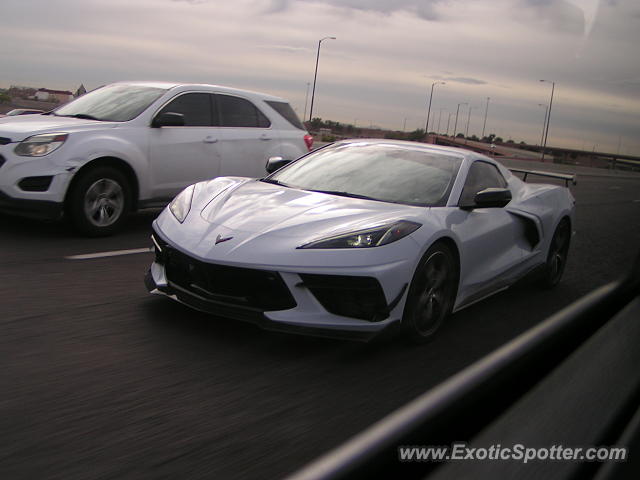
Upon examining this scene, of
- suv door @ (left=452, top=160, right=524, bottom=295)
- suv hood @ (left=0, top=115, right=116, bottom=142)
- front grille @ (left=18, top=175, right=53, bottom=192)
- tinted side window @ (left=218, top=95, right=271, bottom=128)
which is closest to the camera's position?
suv door @ (left=452, top=160, right=524, bottom=295)

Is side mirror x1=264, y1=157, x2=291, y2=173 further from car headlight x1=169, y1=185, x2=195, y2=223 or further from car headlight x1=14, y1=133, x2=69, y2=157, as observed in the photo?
car headlight x1=14, y1=133, x2=69, y2=157

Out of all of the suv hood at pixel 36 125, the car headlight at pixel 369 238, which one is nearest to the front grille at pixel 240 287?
the car headlight at pixel 369 238

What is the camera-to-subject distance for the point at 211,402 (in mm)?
3004

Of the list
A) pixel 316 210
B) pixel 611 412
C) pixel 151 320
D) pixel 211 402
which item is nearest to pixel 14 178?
pixel 151 320

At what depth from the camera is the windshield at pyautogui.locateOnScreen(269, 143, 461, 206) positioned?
4734mm

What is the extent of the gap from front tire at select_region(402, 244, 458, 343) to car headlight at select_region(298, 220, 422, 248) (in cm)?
23

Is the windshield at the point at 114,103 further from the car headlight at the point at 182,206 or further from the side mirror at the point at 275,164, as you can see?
the car headlight at the point at 182,206

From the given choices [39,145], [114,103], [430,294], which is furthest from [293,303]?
[114,103]

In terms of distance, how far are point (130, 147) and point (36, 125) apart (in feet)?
3.02

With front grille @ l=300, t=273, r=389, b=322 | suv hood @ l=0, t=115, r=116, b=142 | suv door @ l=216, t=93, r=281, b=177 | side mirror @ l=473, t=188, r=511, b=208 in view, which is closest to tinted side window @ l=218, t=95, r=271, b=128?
suv door @ l=216, t=93, r=281, b=177

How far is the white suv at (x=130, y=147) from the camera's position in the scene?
6379mm

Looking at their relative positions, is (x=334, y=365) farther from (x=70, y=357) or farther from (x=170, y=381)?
(x=70, y=357)

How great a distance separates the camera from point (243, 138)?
27.9 feet

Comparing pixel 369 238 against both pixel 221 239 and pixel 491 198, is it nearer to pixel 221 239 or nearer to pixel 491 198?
pixel 221 239
